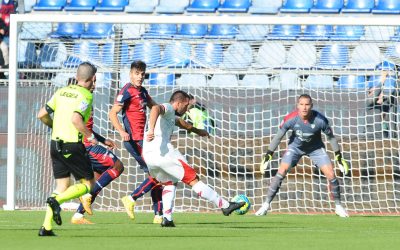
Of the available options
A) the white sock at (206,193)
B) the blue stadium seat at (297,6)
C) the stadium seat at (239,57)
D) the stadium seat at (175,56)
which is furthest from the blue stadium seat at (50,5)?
the white sock at (206,193)

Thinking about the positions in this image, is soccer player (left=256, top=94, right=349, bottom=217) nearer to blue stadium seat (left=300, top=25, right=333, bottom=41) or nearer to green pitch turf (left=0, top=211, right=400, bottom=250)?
green pitch turf (left=0, top=211, right=400, bottom=250)

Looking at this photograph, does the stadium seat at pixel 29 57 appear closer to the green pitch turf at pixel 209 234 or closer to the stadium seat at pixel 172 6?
the green pitch turf at pixel 209 234

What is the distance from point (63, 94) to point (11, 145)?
5817 millimetres

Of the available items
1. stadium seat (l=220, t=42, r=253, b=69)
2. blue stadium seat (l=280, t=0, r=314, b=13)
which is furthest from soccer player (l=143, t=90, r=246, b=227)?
blue stadium seat (l=280, t=0, r=314, b=13)

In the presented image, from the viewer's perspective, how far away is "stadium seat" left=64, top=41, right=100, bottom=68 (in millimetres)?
16953

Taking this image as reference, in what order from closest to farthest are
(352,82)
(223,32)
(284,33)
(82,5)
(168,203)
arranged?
1. (168,203)
2. (352,82)
3. (284,33)
4. (223,32)
5. (82,5)

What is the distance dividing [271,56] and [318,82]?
1.33 metres

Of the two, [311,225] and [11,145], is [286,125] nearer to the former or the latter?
[311,225]

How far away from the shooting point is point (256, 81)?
660 inches

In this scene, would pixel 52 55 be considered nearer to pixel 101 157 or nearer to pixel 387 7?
pixel 101 157

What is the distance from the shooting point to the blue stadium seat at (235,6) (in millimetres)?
22828

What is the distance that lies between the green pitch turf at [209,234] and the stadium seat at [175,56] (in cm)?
571

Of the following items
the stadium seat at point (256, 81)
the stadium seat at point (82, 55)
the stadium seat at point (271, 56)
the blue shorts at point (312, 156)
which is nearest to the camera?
the blue shorts at point (312, 156)

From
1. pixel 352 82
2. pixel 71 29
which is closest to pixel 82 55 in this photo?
pixel 352 82
